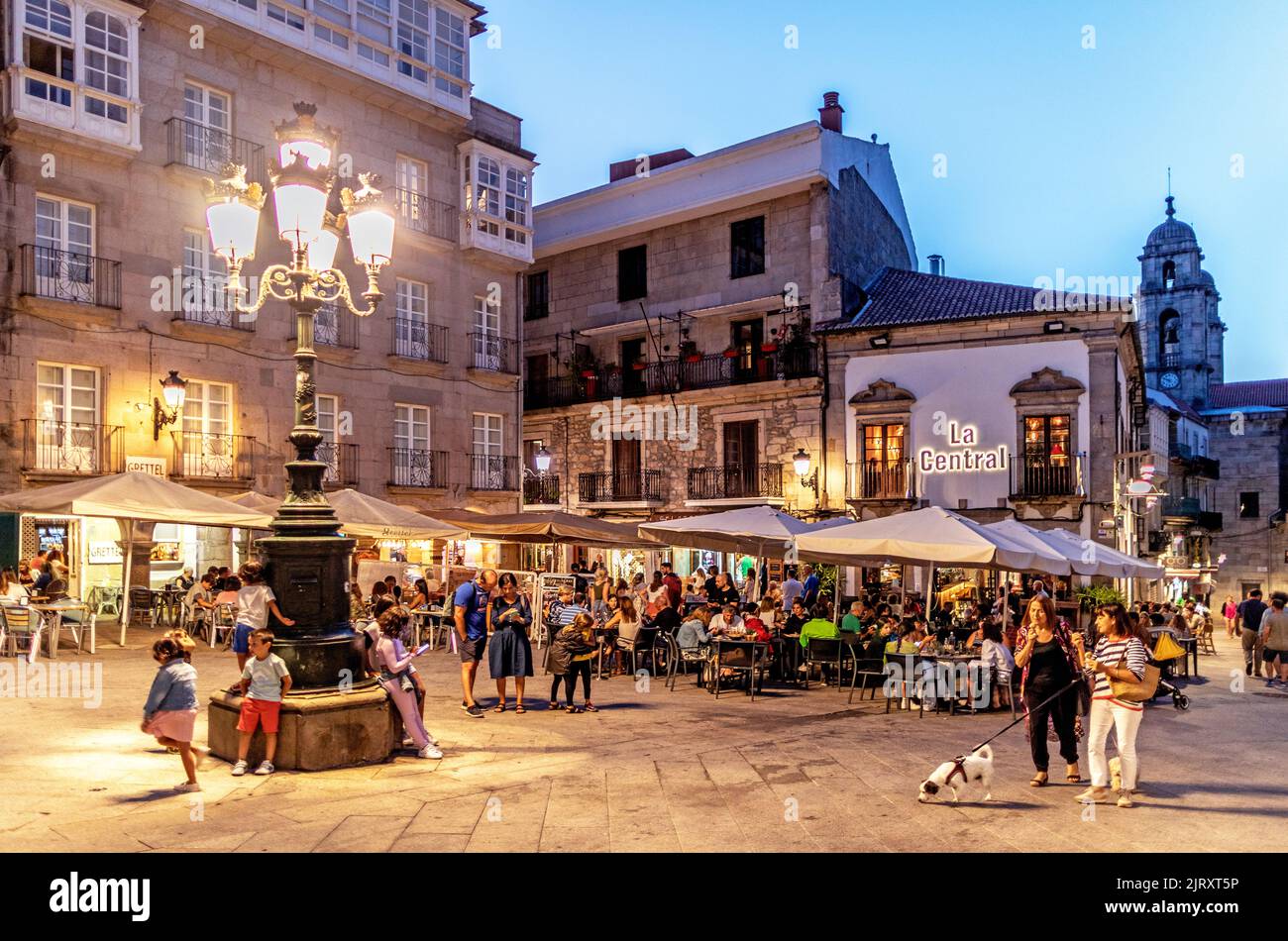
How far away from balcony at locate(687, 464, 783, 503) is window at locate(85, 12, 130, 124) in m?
17.2

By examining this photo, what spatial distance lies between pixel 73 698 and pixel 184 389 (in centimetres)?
951

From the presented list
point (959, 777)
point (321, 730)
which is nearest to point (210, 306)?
point (321, 730)

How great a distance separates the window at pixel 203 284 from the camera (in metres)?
20.2

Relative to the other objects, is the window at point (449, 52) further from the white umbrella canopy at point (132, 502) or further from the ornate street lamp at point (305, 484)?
the ornate street lamp at point (305, 484)

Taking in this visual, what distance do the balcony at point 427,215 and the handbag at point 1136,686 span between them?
66.8 feet

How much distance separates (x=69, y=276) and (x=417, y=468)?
8.55 meters

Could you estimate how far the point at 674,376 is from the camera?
30766mm

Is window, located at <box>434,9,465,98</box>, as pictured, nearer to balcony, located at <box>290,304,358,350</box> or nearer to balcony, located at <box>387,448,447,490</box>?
balcony, located at <box>290,304,358,350</box>

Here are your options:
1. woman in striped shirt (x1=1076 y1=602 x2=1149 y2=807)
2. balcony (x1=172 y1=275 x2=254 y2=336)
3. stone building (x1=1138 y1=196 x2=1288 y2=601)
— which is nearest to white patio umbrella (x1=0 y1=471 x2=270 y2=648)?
balcony (x1=172 y1=275 x2=254 y2=336)

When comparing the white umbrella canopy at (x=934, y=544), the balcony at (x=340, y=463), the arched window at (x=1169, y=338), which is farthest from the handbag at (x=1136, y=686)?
the arched window at (x=1169, y=338)

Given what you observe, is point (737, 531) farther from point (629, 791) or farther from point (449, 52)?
point (449, 52)

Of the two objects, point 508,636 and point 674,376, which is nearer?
point 508,636

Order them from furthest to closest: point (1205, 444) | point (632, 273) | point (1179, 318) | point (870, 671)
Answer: point (1179, 318) → point (1205, 444) → point (632, 273) → point (870, 671)
